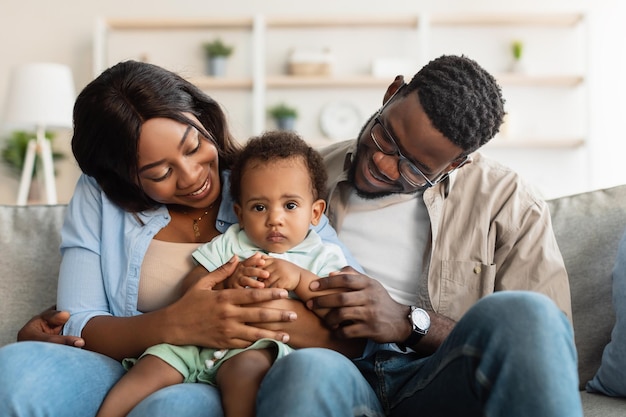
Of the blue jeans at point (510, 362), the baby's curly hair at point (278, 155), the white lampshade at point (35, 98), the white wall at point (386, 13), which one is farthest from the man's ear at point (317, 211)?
the white wall at point (386, 13)

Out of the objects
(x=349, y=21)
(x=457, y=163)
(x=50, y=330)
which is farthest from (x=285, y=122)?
(x=50, y=330)

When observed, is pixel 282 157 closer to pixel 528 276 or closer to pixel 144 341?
pixel 144 341

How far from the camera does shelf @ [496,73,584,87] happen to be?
539cm

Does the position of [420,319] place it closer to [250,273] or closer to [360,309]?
[360,309]

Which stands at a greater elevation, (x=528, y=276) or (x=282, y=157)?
(x=282, y=157)

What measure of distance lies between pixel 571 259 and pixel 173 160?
1.06 m

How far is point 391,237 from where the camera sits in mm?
1921

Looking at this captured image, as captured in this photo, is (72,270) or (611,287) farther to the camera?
(611,287)

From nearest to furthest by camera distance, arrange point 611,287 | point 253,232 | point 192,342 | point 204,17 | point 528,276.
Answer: point 192,342 < point 253,232 < point 528,276 < point 611,287 < point 204,17

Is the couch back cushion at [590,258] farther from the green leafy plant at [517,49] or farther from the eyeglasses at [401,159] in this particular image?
the green leafy plant at [517,49]

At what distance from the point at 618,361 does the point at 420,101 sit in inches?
30.0

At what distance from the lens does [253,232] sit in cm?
164

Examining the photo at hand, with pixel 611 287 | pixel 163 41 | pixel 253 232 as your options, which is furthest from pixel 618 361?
pixel 163 41

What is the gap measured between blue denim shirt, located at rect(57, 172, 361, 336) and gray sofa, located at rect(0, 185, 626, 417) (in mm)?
294
